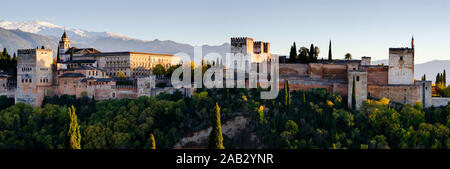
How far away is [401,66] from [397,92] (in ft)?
7.22

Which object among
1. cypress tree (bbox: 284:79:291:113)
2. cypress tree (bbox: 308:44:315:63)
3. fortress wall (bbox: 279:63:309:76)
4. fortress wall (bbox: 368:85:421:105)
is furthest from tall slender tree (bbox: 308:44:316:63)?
cypress tree (bbox: 284:79:291:113)

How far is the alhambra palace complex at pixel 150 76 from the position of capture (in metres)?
36.7

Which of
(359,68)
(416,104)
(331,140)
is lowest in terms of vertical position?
(331,140)

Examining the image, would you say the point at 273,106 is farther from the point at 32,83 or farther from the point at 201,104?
the point at 32,83

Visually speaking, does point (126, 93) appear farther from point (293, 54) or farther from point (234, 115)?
point (293, 54)

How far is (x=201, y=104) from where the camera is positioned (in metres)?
39.7

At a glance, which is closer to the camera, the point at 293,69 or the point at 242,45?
the point at 293,69

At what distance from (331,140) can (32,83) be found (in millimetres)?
28923

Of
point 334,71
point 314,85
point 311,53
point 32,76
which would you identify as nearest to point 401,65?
point 334,71

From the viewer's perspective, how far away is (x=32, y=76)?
44.1 m

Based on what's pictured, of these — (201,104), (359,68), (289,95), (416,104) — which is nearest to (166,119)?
(201,104)

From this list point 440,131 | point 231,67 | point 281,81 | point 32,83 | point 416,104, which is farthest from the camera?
point 231,67

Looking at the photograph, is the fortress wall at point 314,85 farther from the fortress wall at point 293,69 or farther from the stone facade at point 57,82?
the stone facade at point 57,82

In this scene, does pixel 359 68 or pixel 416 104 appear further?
pixel 359 68
